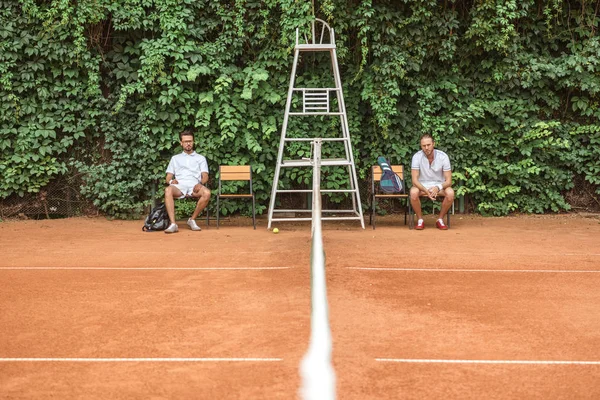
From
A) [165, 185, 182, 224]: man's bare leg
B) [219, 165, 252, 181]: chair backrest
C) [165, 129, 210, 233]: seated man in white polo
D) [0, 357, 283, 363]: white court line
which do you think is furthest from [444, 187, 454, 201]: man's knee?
[0, 357, 283, 363]: white court line

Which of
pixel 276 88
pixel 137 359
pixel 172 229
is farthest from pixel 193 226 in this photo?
pixel 137 359

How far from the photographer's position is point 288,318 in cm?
419

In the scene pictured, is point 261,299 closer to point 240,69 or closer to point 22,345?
point 22,345

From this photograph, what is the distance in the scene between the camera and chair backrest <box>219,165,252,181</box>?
984 cm

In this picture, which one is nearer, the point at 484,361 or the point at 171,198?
the point at 484,361

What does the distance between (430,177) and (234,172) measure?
8.57 feet

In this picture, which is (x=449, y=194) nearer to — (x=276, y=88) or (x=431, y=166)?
(x=431, y=166)

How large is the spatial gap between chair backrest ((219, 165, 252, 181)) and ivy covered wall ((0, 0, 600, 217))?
0.32 meters

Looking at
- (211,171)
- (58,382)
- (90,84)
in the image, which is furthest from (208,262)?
(90,84)

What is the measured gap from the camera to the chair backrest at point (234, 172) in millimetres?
9844

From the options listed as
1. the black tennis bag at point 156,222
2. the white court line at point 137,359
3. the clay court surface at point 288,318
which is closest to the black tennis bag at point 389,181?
the clay court surface at point 288,318

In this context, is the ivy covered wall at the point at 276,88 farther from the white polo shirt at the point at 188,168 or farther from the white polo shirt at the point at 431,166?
the white polo shirt at the point at 431,166

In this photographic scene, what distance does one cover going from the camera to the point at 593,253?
22.9 feet

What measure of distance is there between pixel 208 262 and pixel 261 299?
1.75m
